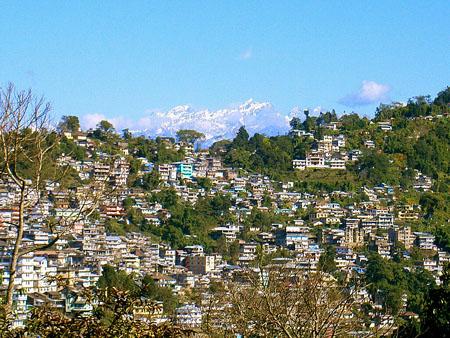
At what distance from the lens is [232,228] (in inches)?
1674

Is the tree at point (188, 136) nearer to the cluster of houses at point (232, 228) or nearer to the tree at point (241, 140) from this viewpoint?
the cluster of houses at point (232, 228)

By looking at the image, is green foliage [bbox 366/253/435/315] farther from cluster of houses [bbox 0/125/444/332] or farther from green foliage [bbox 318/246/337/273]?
green foliage [bbox 318/246/337/273]

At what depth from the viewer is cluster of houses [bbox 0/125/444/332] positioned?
33.1 m

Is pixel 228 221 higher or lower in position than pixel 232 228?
higher

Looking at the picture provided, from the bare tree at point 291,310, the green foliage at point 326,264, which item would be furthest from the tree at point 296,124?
the bare tree at point 291,310

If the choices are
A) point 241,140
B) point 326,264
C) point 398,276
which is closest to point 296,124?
point 241,140

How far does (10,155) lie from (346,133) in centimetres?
5263

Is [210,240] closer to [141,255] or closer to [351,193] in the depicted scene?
[141,255]

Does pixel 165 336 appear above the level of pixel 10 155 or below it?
below

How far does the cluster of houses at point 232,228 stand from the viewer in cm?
3306

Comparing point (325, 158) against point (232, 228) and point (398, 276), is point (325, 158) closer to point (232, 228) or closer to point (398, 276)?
point (232, 228)

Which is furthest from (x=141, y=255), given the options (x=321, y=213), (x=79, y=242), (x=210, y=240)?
(x=321, y=213)

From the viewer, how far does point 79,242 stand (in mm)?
35906

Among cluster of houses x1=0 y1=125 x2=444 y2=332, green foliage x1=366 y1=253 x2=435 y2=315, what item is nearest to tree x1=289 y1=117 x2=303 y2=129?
cluster of houses x1=0 y1=125 x2=444 y2=332
